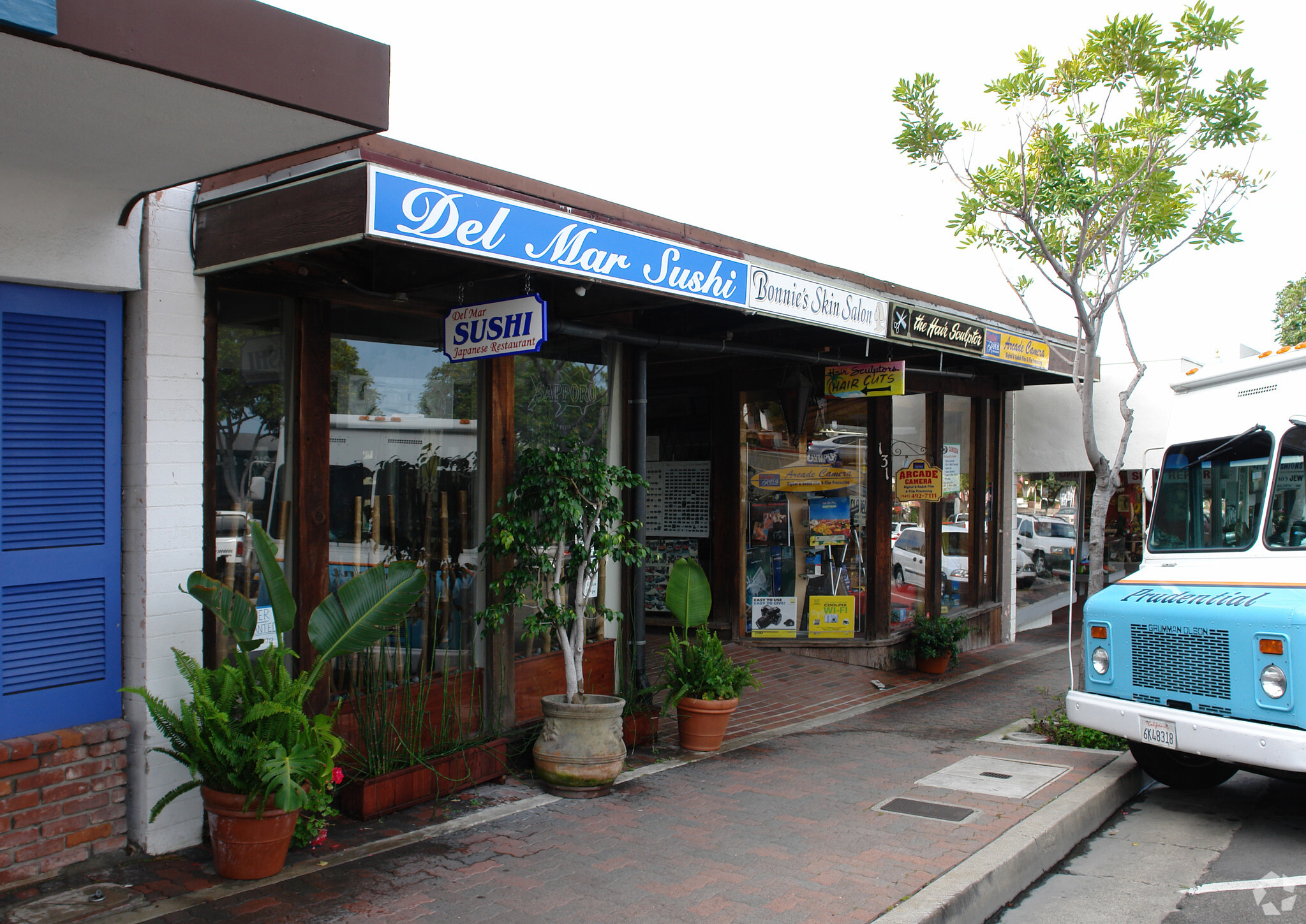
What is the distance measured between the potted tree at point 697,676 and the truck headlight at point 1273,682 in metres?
3.36

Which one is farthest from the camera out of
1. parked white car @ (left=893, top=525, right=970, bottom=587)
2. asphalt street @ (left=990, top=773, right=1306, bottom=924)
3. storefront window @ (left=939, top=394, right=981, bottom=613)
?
storefront window @ (left=939, top=394, right=981, bottom=613)

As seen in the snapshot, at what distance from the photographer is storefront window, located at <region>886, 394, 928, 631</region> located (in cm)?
1152

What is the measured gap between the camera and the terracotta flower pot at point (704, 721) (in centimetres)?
727

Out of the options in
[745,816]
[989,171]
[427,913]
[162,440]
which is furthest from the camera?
[989,171]

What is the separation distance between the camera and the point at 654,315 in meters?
7.86

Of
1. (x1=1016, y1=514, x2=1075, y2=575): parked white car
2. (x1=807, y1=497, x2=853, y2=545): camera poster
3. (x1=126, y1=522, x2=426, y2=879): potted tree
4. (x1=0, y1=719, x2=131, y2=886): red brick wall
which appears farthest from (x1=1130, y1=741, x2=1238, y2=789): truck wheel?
(x1=1016, y1=514, x2=1075, y2=575): parked white car

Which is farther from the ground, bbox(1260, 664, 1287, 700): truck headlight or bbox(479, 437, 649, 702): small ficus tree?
bbox(479, 437, 649, 702): small ficus tree

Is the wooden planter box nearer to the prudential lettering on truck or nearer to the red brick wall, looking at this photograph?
the red brick wall

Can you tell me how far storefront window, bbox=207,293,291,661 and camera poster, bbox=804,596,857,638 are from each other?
21.6 ft

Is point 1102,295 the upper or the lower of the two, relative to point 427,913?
upper

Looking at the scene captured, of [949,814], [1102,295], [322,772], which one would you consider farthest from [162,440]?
[1102,295]

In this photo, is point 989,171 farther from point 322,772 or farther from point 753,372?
point 322,772

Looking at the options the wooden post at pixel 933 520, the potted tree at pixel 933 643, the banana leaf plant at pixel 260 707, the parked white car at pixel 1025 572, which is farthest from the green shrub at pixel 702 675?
the parked white car at pixel 1025 572

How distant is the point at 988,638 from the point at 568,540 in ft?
29.3
